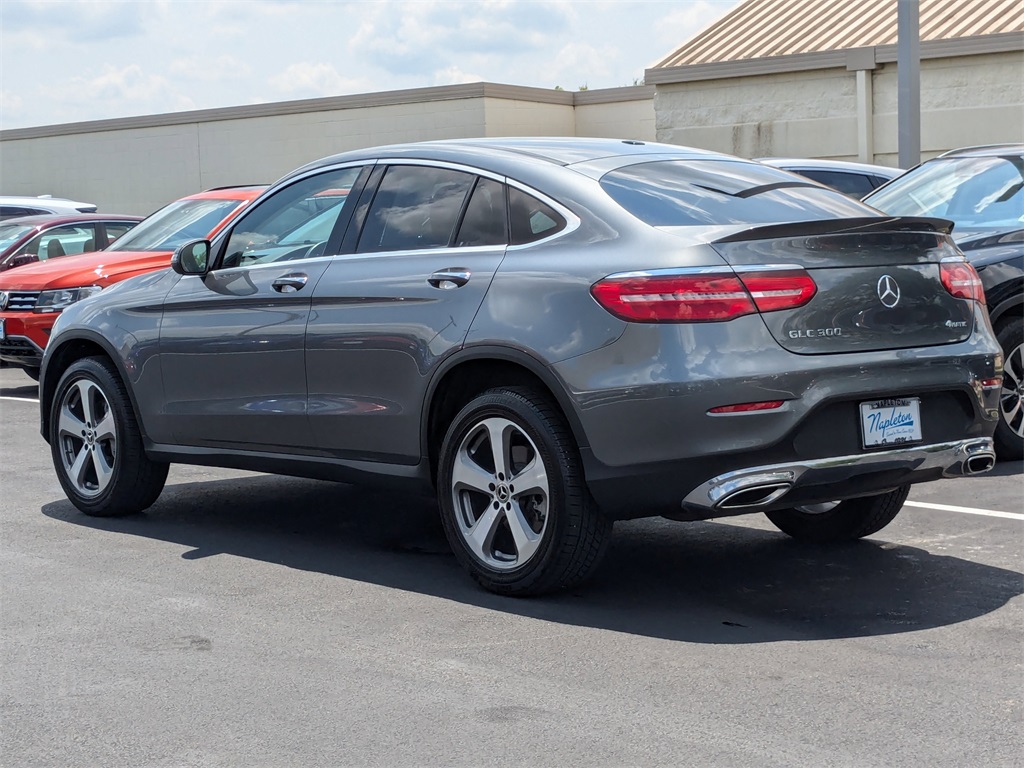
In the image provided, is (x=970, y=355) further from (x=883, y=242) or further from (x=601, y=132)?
(x=601, y=132)

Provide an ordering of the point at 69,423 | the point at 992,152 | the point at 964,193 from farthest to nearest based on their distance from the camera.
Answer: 1. the point at 992,152
2. the point at 964,193
3. the point at 69,423

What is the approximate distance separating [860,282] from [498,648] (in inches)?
72.2

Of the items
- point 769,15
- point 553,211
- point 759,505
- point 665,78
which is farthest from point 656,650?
point 769,15

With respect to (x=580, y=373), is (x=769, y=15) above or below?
above

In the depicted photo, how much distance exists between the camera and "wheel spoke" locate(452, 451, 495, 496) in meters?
5.63

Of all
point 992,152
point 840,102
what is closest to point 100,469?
point 992,152

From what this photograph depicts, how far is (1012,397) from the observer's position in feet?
27.3

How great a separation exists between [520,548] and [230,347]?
1.94 metres

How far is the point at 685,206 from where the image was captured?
552 cm

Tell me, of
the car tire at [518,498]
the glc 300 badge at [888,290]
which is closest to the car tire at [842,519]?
the glc 300 badge at [888,290]

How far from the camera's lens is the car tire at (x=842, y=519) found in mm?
6348

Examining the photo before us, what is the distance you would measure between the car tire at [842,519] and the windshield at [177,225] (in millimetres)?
6886

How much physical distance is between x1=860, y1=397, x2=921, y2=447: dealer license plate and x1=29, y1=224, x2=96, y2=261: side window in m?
11.8

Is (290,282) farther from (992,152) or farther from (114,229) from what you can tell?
(114,229)
